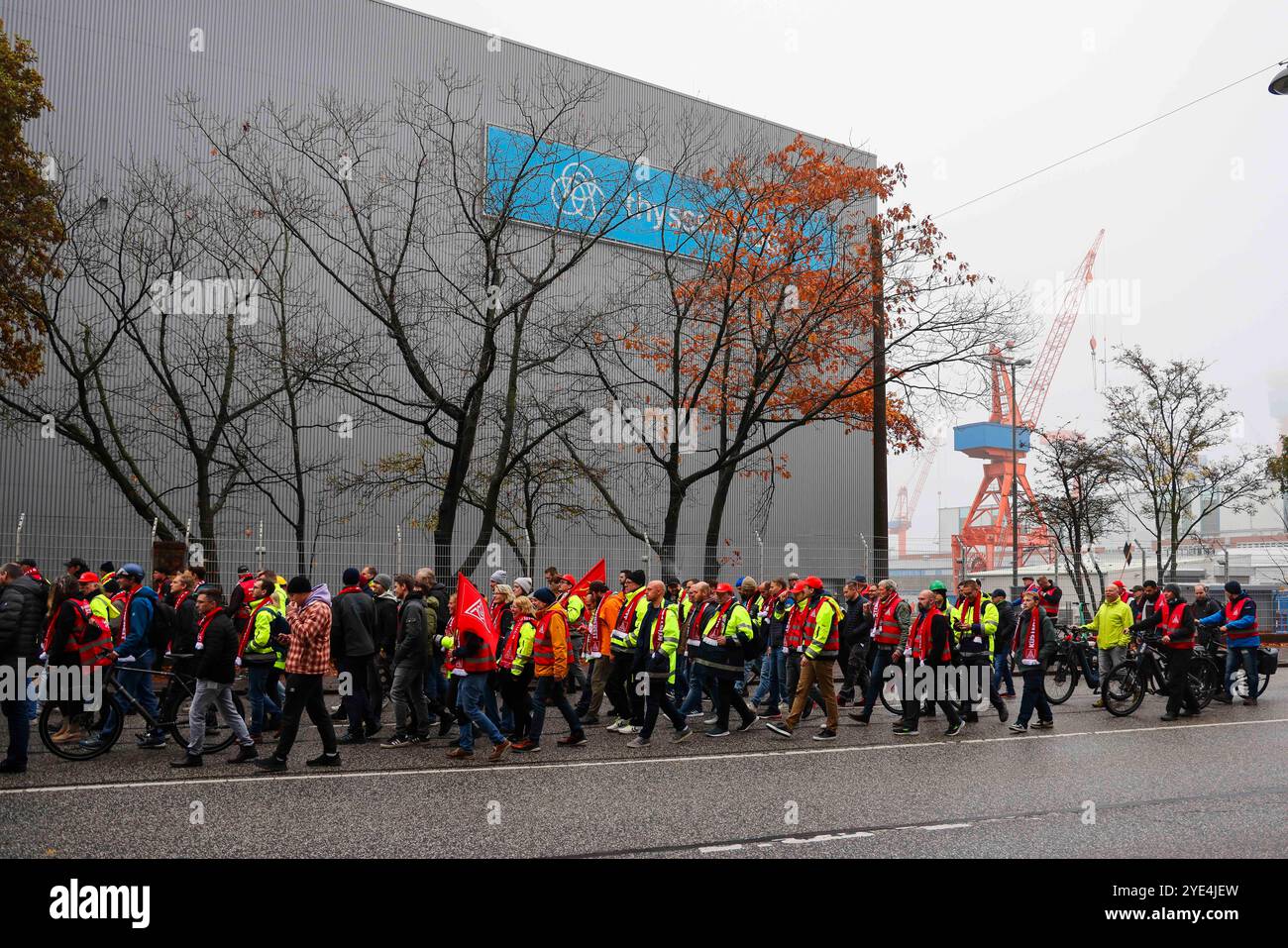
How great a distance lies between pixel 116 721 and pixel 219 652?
160 cm

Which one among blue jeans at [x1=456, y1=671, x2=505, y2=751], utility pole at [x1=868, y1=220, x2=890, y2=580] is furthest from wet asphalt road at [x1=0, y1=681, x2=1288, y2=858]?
utility pole at [x1=868, y1=220, x2=890, y2=580]

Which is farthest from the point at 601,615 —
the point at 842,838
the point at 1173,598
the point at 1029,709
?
the point at 1173,598

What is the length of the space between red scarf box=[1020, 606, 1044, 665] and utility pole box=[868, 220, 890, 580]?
858 cm

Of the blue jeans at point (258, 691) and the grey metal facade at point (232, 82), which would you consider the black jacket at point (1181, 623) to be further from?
the blue jeans at point (258, 691)

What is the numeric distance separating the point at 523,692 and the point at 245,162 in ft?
62.2

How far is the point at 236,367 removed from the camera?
86.1 feet

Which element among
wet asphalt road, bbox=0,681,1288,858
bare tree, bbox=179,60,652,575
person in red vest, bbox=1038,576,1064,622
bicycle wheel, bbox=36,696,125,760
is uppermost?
bare tree, bbox=179,60,652,575

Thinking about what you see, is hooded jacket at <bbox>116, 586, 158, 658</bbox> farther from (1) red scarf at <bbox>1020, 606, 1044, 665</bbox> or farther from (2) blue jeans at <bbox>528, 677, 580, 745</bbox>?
(1) red scarf at <bbox>1020, 606, 1044, 665</bbox>

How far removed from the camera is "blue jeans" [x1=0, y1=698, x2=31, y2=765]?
9625mm

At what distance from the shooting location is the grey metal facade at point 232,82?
24266 millimetres

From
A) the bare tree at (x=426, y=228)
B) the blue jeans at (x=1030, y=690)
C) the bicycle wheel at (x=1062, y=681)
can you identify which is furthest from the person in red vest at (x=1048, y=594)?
the bare tree at (x=426, y=228)

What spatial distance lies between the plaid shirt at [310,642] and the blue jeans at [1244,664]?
45.2 feet

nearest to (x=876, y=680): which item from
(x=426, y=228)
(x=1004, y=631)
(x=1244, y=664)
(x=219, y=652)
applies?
(x=1004, y=631)

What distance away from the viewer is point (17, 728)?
9.72m
